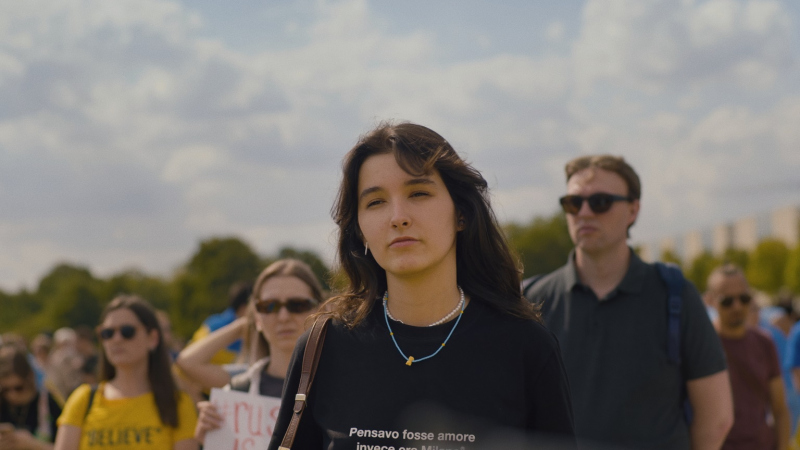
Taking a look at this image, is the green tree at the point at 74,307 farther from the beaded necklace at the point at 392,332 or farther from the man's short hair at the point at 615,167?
the beaded necklace at the point at 392,332

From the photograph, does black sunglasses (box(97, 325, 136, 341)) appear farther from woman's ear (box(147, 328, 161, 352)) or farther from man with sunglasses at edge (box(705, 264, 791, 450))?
man with sunglasses at edge (box(705, 264, 791, 450))

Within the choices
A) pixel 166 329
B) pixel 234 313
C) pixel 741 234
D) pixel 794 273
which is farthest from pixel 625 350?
pixel 741 234

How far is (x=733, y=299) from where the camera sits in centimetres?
745

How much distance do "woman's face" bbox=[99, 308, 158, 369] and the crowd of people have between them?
13mm

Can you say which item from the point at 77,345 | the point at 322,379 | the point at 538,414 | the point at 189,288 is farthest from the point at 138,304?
the point at 189,288

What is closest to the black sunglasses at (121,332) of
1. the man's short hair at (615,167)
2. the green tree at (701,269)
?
the man's short hair at (615,167)

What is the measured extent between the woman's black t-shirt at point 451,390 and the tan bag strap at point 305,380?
41mm

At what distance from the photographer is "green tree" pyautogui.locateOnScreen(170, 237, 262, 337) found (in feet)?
224

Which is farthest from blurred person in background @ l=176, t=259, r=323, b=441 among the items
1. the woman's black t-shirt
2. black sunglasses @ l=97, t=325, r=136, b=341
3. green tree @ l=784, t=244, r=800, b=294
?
green tree @ l=784, t=244, r=800, b=294

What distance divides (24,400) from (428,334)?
6.09 meters

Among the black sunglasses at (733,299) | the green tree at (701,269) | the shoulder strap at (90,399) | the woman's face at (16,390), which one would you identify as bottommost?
the shoulder strap at (90,399)

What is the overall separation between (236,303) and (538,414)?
24.9 feet

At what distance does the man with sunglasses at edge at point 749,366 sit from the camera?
719 centimetres

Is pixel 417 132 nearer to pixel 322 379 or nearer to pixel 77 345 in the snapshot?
pixel 322 379
